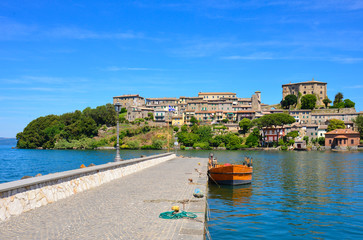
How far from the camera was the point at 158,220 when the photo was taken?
8773 mm

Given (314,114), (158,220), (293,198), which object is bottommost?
(293,198)

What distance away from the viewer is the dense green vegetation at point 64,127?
125 meters

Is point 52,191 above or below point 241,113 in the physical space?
below

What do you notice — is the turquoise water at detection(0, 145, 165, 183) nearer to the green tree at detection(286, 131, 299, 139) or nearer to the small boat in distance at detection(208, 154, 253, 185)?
the small boat in distance at detection(208, 154, 253, 185)

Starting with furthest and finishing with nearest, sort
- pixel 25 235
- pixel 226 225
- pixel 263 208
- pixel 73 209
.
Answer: pixel 263 208 → pixel 226 225 → pixel 73 209 → pixel 25 235

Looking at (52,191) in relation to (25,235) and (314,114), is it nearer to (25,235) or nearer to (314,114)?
(25,235)

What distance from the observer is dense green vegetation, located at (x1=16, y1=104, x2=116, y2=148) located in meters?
125

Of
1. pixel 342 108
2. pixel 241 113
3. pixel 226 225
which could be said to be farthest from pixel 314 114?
pixel 226 225

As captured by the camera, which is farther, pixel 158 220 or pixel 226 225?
pixel 226 225

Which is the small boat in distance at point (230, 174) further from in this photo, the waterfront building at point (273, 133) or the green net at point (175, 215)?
the waterfront building at point (273, 133)

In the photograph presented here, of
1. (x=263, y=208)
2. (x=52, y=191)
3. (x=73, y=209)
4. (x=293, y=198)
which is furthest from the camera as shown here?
(x=293, y=198)

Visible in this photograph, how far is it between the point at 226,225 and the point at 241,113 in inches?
4929

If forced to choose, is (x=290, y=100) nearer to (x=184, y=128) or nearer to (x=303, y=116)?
(x=303, y=116)

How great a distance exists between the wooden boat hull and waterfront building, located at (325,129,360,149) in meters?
92.4
